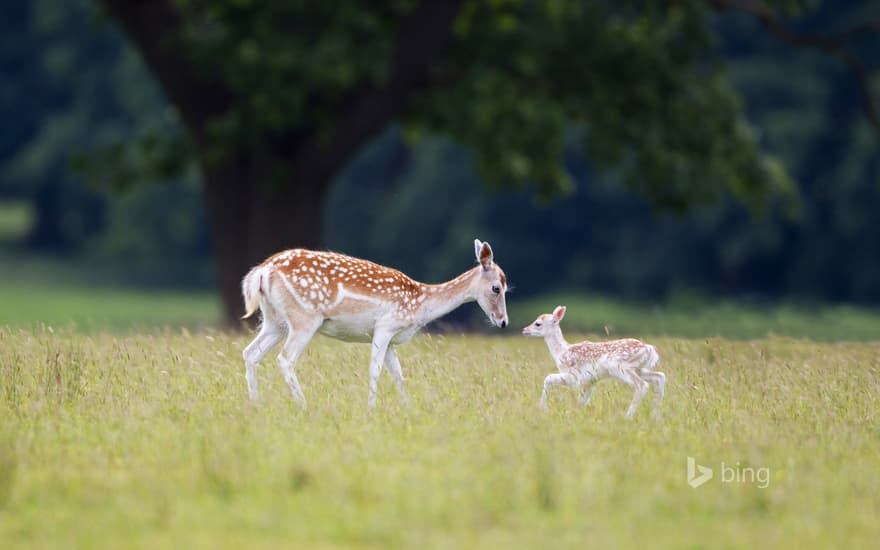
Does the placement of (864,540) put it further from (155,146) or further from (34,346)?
(155,146)

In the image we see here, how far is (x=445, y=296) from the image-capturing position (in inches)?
396

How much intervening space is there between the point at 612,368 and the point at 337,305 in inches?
77.1

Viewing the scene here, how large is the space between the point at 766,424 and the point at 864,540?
2.51 m

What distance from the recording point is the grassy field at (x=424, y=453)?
6.11 meters

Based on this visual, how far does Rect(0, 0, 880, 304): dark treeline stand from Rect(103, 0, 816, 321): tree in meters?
16.5

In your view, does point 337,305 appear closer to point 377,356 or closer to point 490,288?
point 377,356

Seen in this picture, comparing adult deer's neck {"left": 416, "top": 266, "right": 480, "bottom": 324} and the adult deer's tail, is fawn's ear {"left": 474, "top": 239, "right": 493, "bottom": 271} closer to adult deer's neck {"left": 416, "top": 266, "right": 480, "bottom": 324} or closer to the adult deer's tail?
adult deer's neck {"left": 416, "top": 266, "right": 480, "bottom": 324}

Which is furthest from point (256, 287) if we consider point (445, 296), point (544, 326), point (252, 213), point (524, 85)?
point (524, 85)

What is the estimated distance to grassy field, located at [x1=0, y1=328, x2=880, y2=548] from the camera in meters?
6.11

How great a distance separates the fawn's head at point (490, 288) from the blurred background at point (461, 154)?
3112 millimetres

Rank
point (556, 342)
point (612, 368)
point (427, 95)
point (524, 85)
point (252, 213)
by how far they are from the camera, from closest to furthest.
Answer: point (612, 368) → point (556, 342) → point (252, 213) → point (427, 95) → point (524, 85)

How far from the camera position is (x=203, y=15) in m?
18.6

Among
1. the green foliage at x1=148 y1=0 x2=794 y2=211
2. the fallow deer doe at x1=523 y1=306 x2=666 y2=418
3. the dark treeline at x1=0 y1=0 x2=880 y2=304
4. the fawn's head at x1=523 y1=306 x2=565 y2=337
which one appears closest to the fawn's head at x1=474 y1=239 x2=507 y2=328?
the fawn's head at x1=523 y1=306 x2=565 y2=337

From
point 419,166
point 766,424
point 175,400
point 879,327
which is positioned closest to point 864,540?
point 766,424
